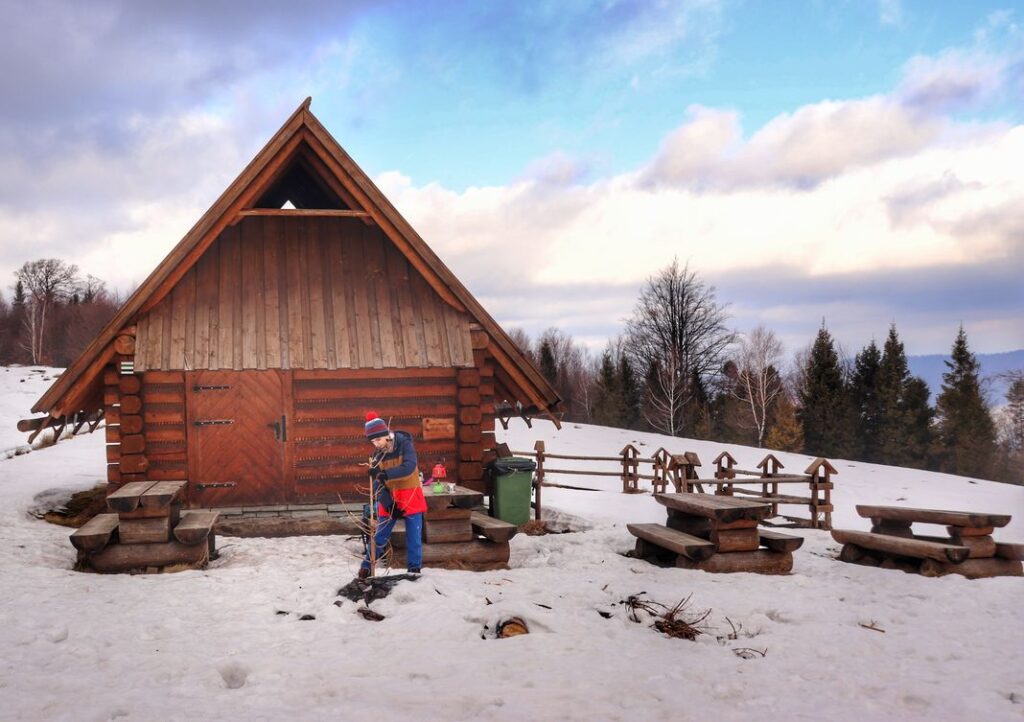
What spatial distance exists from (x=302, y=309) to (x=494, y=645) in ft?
24.2

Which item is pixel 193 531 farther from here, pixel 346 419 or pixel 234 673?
pixel 346 419

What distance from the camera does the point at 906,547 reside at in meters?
8.13

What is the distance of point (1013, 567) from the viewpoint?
823cm

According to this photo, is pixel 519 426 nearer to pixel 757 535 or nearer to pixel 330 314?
pixel 330 314

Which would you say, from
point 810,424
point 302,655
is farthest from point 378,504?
point 810,424

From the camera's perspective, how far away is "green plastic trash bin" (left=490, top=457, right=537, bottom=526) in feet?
37.4

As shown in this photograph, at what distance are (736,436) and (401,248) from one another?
3591cm

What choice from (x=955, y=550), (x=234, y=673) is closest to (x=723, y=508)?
(x=955, y=550)

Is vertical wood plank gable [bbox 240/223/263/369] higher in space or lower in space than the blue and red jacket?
higher

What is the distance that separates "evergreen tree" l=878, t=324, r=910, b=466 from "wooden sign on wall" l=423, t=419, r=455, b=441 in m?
35.5

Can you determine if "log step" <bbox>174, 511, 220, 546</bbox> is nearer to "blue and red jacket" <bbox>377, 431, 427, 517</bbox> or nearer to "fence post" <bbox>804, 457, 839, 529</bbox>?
"blue and red jacket" <bbox>377, 431, 427, 517</bbox>

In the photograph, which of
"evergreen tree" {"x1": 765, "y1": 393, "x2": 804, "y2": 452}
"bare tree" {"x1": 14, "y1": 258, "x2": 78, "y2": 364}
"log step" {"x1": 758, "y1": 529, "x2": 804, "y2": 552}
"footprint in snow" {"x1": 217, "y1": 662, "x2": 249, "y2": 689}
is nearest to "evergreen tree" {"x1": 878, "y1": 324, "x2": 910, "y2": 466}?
"evergreen tree" {"x1": 765, "y1": 393, "x2": 804, "y2": 452}

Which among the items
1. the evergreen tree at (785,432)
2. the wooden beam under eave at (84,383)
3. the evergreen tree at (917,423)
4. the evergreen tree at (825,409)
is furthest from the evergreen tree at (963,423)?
the wooden beam under eave at (84,383)

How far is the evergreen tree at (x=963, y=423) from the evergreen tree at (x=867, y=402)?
10.3 feet
